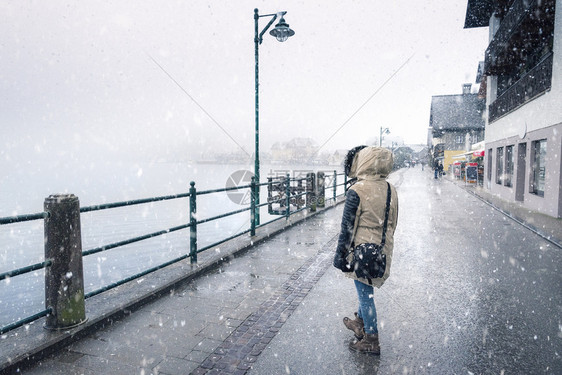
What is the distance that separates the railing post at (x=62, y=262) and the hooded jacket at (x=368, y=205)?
242cm

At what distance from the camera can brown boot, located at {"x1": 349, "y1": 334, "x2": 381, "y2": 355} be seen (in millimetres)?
3285

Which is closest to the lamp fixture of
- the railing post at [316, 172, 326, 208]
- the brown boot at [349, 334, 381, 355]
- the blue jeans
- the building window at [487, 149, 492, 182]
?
the railing post at [316, 172, 326, 208]

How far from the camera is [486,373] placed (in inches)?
118

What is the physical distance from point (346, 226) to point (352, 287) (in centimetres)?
221

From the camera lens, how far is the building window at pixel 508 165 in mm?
17844

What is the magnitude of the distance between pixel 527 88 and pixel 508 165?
4.80 m

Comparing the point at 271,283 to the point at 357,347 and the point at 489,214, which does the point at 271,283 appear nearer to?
the point at 357,347

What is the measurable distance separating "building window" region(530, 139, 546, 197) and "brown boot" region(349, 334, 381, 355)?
1300 cm

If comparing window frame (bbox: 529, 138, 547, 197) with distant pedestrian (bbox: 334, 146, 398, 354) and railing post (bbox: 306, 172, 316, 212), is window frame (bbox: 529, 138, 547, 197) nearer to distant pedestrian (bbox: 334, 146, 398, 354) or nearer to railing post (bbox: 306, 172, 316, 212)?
railing post (bbox: 306, 172, 316, 212)

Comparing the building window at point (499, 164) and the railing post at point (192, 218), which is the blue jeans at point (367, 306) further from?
the building window at point (499, 164)

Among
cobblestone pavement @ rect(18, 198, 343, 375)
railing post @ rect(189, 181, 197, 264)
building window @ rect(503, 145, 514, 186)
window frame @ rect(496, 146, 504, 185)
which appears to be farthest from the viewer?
window frame @ rect(496, 146, 504, 185)

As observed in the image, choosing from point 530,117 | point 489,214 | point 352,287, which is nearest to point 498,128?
point 530,117

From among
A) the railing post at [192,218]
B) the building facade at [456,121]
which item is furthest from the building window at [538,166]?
the building facade at [456,121]

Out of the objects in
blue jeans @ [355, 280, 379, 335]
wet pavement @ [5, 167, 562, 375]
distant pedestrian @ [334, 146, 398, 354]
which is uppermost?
distant pedestrian @ [334, 146, 398, 354]
